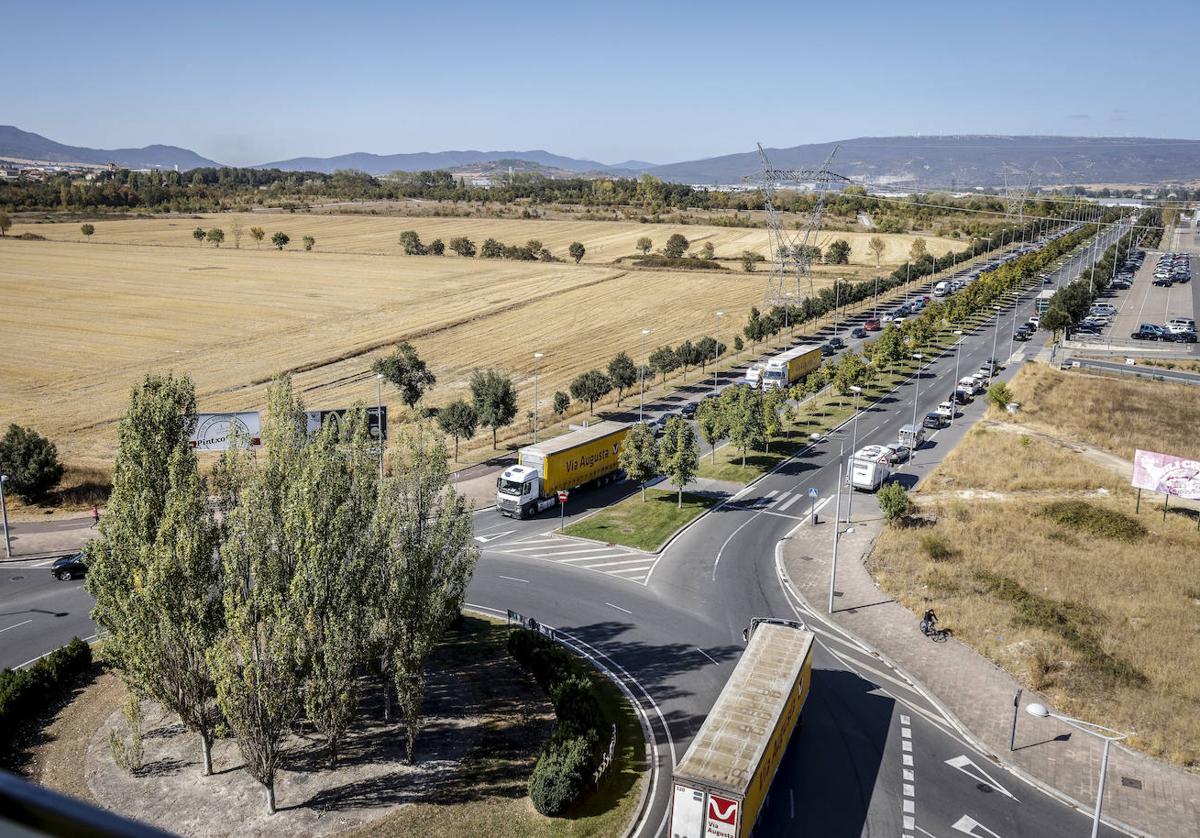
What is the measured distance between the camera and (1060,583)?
45.5 metres

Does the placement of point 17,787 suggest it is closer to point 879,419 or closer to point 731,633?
point 731,633

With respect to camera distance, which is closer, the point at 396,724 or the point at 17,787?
the point at 17,787

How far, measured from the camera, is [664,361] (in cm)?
8881

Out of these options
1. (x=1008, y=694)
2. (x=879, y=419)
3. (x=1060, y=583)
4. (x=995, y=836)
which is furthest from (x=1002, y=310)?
(x=995, y=836)

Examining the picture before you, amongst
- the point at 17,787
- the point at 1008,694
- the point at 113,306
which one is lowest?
the point at 1008,694

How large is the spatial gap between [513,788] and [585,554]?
2112 centimetres

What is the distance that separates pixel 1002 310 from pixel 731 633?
115 meters

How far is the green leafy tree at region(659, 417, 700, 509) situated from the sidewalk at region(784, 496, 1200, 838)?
9410 millimetres

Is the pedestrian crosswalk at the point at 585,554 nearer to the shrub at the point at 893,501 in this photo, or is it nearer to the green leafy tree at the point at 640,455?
the green leafy tree at the point at 640,455

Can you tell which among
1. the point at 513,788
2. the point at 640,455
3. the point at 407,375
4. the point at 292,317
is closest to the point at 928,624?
the point at 513,788

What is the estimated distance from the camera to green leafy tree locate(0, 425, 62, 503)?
55.3 m

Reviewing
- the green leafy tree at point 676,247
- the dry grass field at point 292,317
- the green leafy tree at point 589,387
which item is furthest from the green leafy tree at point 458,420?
the green leafy tree at point 676,247

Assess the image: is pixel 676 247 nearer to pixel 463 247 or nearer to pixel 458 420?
pixel 463 247

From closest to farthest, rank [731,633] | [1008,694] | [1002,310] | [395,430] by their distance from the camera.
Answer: [1008,694] → [731,633] → [395,430] → [1002,310]
